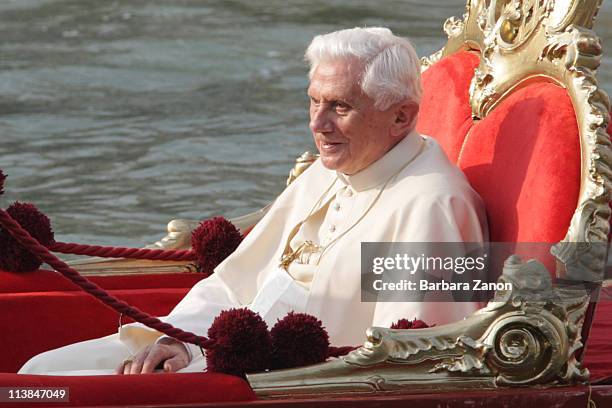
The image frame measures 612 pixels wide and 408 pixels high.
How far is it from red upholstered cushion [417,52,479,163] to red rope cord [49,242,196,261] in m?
0.75

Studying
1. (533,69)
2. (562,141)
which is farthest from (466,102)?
(562,141)

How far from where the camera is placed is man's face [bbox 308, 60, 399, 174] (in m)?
2.82

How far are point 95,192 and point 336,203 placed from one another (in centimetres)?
415

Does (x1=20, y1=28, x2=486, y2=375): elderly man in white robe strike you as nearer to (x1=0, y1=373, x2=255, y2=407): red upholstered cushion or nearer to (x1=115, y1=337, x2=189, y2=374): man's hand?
(x1=115, y1=337, x2=189, y2=374): man's hand

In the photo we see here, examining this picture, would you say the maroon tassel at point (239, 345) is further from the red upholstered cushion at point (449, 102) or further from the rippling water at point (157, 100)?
the rippling water at point (157, 100)

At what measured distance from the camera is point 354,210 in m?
2.93

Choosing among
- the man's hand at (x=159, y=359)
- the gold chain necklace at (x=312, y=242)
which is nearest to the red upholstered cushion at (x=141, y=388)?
the man's hand at (x=159, y=359)

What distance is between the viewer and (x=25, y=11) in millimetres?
12062

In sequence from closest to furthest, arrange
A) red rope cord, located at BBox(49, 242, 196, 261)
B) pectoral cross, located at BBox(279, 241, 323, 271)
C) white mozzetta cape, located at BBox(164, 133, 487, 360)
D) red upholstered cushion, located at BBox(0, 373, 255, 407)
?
red upholstered cushion, located at BBox(0, 373, 255, 407) → white mozzetta cape, located at BBox(164, 133, 487, 360) → pectoral cross, located at BBox(279, 241, 323, 271) → red rope cord, located at BBox(49, 242, 196, 261)

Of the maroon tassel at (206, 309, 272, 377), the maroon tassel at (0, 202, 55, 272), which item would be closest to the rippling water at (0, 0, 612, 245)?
the maroon tassel at (0, 202, 55, 272)

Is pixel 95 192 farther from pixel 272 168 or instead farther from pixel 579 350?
pixel 579 350

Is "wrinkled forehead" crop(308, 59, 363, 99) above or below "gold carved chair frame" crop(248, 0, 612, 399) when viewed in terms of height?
above

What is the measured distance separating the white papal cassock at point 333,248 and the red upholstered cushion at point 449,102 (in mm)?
265

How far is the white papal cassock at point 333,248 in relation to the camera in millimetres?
2719
